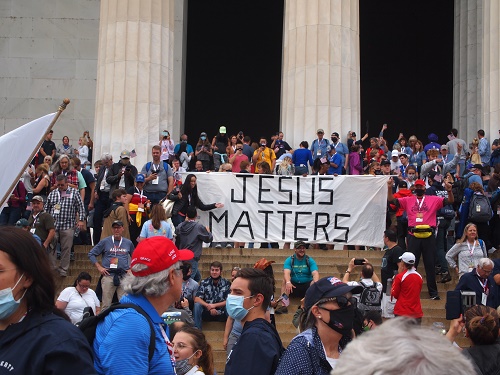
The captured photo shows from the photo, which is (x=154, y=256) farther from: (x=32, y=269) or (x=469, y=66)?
(x=469, y=66)

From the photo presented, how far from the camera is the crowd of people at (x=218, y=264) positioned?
4441 millimetres

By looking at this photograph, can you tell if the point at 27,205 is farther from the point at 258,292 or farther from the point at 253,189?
the point at 258,292

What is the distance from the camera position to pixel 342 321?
17.6 feet

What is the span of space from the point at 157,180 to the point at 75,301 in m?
5.66

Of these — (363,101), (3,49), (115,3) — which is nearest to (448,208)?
(115,3)

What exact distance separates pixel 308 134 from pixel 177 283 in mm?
18510

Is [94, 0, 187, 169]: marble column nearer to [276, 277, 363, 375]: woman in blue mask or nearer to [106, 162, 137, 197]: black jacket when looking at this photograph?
[106, 162, 137, 197]: black jacket

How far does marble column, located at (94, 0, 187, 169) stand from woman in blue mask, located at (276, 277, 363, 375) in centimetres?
1801

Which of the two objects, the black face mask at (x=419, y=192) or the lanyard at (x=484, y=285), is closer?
the lanyard at (x=484, y=285)

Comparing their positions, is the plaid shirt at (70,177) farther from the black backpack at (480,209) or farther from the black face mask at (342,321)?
the black face mask at (342,321)

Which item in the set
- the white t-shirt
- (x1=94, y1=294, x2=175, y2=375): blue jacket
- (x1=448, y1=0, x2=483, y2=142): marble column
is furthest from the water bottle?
(x1=448, y1=0, x2=483, y2=142): marble column

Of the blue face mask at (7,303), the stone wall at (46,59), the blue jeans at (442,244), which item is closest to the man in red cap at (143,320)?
the blue face mask at (7,303)

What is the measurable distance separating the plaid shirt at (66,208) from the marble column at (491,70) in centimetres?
1175

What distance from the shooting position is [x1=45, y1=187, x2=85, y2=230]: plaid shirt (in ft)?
54.6
